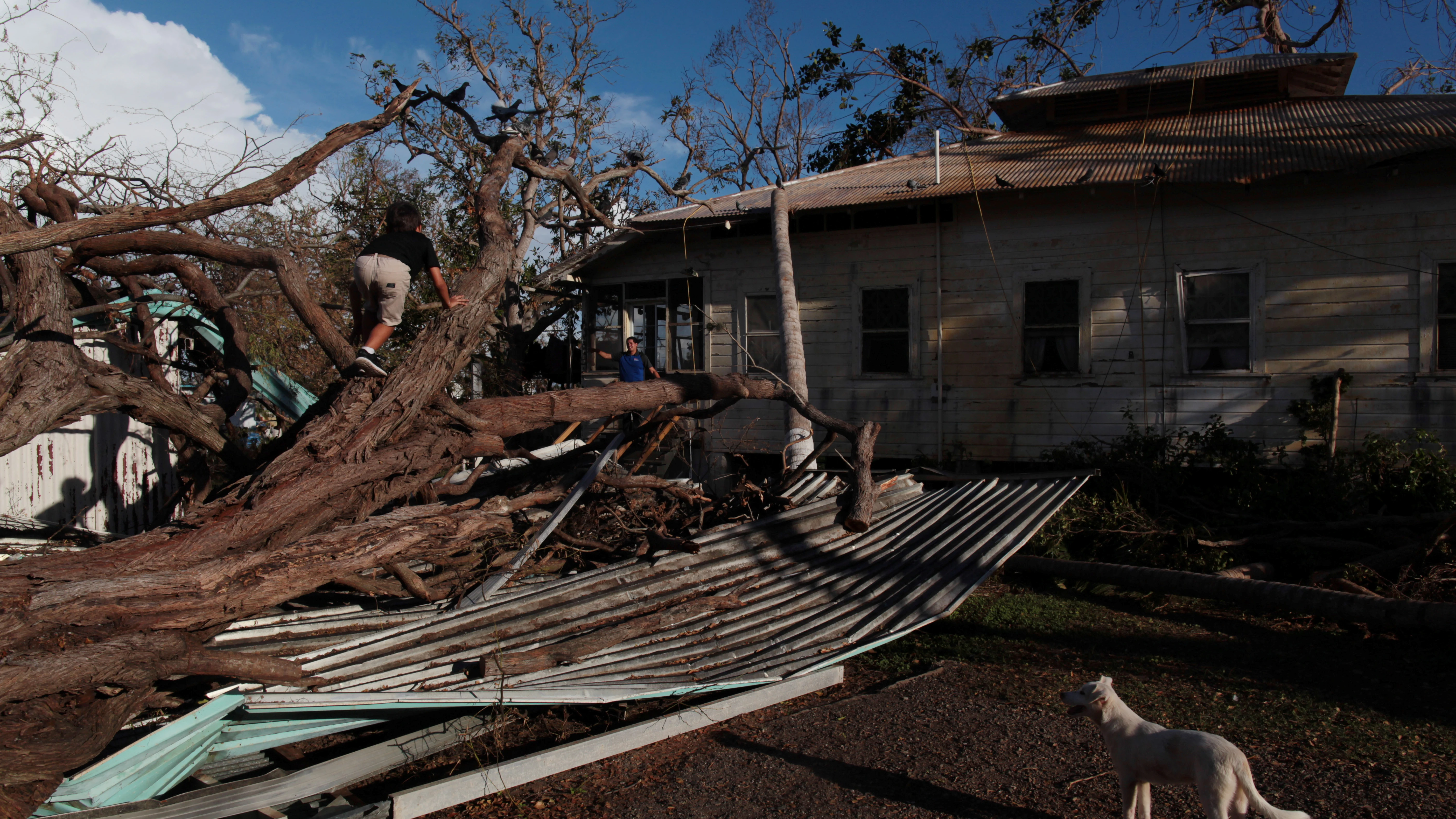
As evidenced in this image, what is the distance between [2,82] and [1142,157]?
11790 mm

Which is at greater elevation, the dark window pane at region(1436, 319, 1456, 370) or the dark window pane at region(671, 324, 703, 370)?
the dark window pane at region(671, 324, 703, 370)

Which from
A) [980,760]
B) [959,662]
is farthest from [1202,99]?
[980,760]

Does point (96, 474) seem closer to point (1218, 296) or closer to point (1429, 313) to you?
point (1218, 296)

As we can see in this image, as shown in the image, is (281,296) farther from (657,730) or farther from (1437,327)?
(1437,327)

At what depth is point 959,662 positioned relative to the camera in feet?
19.0

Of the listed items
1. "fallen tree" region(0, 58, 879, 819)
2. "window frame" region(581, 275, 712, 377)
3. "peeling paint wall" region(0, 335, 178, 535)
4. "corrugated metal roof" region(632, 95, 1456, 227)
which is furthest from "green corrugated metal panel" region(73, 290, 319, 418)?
"corrugated metal roof" region(632, 95, 1456, 227)

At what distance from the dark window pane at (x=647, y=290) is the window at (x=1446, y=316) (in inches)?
362

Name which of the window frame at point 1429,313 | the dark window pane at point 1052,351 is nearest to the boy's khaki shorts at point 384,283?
the dark window pane at point 1052,351

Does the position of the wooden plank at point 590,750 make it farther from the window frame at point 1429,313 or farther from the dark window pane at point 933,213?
the window frame at point 1429,313

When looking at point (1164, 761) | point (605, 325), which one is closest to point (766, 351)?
point (605, 325)

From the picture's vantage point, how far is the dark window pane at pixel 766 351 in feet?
39.9

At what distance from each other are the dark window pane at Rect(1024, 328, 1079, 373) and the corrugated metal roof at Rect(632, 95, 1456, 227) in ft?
5.93

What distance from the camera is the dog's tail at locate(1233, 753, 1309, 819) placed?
291cm

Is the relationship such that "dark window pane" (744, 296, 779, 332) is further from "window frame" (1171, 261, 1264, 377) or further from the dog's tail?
the dog's tail
